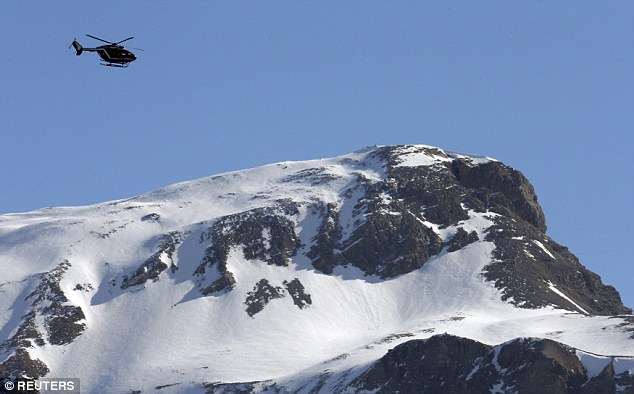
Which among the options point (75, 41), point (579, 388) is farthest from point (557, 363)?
point (75, 41)

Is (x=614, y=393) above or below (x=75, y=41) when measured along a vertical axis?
below

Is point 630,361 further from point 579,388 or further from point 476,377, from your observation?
point 476,377

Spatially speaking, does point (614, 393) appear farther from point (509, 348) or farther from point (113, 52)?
point (113, 52)

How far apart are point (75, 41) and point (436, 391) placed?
311 feet

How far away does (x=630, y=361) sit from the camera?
19312cm

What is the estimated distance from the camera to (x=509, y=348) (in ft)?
655

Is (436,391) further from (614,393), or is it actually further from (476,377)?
(614,393)

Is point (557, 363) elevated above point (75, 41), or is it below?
below

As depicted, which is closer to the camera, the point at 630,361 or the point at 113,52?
the point at 113,52

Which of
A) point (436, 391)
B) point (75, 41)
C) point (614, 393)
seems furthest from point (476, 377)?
point (75, 41)

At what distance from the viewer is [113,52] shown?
113m

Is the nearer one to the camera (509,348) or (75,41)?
(75,41)

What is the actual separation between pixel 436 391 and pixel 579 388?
59.5 ft

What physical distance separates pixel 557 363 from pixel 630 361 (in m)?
8.73
